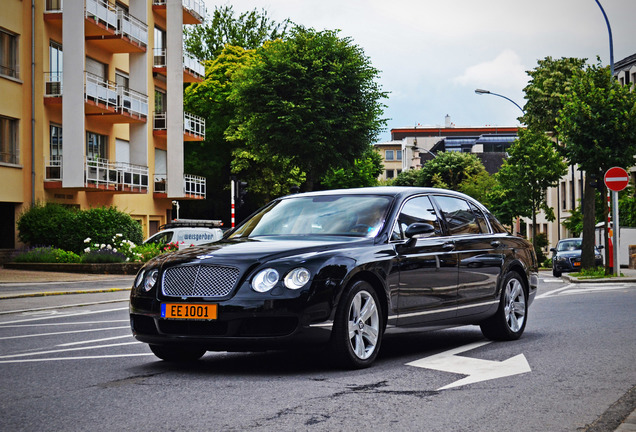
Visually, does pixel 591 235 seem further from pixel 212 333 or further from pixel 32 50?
pixel 212 333

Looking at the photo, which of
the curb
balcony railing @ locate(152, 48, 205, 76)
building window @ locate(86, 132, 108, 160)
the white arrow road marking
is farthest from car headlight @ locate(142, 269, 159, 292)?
balcony railing @ locate(152, 48, 205, 76)

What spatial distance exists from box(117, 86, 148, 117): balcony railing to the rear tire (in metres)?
32.9

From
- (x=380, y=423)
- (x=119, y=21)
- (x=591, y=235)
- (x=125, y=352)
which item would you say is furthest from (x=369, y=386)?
(x=119, y=21)

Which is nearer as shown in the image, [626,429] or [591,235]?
[626,429]

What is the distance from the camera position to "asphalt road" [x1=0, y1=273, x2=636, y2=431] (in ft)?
18.5

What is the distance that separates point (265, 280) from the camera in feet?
24.1

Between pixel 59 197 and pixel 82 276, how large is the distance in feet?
30.4

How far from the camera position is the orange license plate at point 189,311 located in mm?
7359

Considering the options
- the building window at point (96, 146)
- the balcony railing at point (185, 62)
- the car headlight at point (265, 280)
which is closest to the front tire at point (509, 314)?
the car headlight at point (265, 280)

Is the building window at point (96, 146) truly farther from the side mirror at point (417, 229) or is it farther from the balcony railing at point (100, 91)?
the side mirror at point (417, 229)

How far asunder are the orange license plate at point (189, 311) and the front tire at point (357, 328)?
98 cm

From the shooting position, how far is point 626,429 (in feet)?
17.2

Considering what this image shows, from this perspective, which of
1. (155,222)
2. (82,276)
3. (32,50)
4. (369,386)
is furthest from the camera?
(155,222)

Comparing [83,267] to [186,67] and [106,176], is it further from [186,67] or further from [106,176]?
[186,67]
